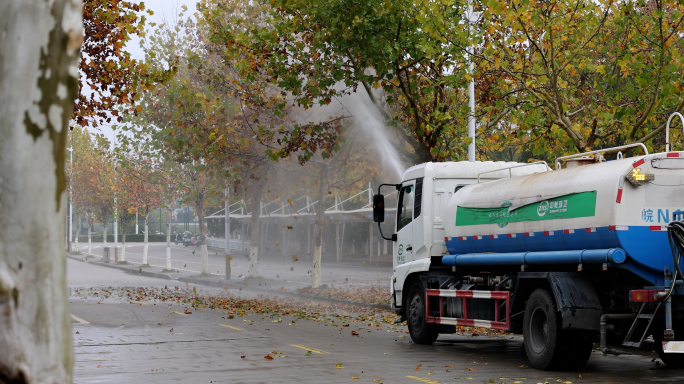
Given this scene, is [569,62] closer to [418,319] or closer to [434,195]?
[434,195]

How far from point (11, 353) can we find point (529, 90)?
606 inches

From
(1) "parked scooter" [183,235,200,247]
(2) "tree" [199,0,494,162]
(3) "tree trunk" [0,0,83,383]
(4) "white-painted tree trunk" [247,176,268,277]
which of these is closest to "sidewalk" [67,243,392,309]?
(4) "white-painted tree trunk" [247,176,268,277]

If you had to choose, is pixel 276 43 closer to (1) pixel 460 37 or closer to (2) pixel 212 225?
(1) pixel 460 37

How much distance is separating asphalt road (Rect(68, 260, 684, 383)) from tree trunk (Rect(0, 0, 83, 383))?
651 centimetres

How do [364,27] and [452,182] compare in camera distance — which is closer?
[452,182]

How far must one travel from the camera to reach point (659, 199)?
33.4 ft

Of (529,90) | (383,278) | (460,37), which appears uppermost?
(460,37)

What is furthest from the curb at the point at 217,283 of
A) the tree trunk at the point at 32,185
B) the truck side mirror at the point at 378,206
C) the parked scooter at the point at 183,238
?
the parked scooter at the point at 183,238

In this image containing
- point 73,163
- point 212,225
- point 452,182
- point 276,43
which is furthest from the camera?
point 212,225

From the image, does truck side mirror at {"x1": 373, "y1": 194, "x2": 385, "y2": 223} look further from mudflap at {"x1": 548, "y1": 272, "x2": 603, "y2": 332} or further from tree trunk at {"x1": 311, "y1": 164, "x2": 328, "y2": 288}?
tree trunk at {"x1": 311, "y1": 164, "x2": 328, "y2": 288}

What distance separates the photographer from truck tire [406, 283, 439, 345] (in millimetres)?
14898

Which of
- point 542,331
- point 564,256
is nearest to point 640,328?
point 564,256

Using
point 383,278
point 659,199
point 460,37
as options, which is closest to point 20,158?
point 659,199

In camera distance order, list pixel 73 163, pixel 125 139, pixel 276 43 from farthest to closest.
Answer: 1. pixel 73 163
2. pixel 125 139
3. pixel 276 43
